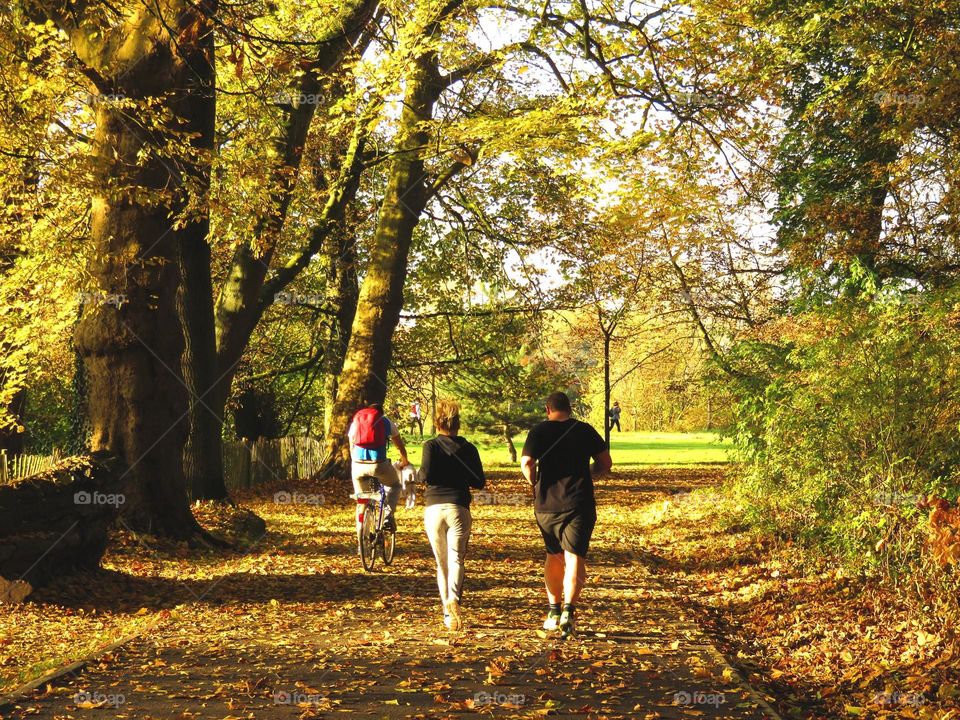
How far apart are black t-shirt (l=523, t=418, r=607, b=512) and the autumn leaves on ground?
46.4 inches

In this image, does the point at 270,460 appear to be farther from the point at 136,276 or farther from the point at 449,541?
A: the point at 449,541

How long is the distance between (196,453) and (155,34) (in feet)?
25.5

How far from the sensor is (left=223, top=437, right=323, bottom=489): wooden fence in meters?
26.9

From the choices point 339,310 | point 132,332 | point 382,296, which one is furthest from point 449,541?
point 339,310

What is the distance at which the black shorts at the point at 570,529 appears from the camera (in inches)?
349

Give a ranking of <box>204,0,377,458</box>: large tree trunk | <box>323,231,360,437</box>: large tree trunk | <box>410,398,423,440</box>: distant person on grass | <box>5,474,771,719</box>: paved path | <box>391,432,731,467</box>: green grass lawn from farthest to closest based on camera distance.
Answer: <box>391,432,731,467</box>: green grass lawn, <box>410,398,423,440</box>: distant person on grass, <box>323,231,360,437</box>: large tree trunk, <box>204,0,377,458</box>: large tree trunk, <box>5,474,771,719</box>: paved path

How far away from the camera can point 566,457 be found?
29.5 ft

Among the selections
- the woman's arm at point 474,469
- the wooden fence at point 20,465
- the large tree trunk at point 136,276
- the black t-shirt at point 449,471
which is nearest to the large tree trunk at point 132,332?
the large tree trunk at point 136,276

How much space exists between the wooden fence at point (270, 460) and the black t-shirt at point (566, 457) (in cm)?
1873

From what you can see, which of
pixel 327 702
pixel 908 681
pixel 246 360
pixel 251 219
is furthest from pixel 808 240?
pixel 246 360

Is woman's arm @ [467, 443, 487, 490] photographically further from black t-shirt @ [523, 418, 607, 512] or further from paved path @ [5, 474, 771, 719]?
paved path @ [5, 474, 771, 719]

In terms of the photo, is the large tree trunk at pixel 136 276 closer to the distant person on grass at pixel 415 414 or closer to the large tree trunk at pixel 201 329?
the large tree trunk at pixel 201 329

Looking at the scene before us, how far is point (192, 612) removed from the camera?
10141 millimetres

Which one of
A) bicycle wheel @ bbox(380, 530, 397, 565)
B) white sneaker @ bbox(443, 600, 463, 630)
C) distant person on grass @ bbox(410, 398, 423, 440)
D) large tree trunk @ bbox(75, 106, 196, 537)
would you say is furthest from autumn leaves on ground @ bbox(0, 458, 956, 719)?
distant person on grass @ bbox(410, 398, 423, 440)
